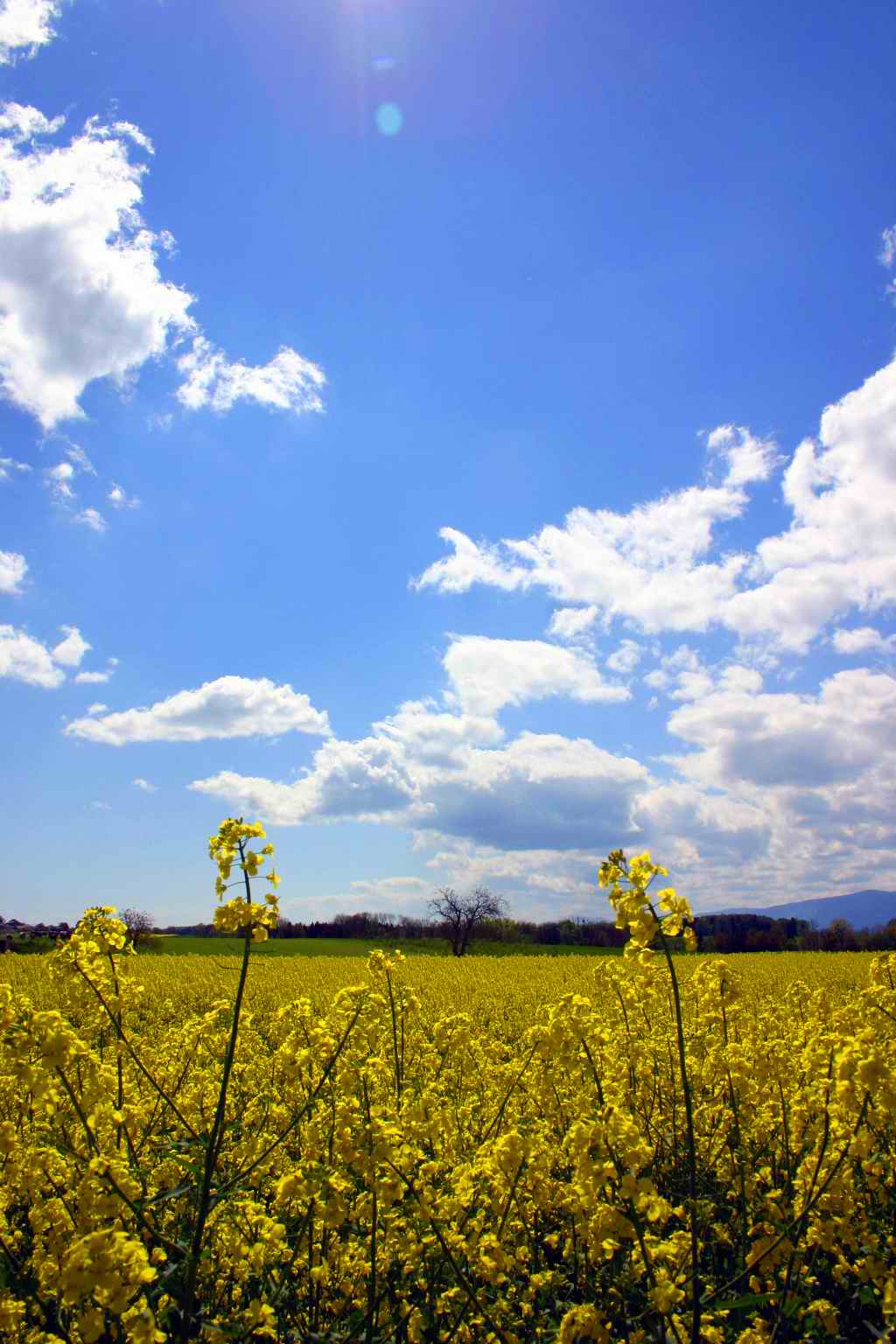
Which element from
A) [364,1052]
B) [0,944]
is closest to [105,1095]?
[364,1052]

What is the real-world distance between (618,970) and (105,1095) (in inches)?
145

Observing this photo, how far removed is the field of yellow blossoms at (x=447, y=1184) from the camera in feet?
11.5

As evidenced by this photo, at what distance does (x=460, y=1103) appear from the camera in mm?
6977

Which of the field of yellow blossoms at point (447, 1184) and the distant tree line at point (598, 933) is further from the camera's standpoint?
the distant tree line at point (598, 933)

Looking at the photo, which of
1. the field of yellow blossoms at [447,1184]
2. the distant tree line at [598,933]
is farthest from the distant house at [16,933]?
the field of yellow blossoms at [447,1184]

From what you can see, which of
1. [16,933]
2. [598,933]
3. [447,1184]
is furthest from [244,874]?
[598,933]

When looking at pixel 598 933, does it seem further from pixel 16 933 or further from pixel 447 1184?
pixel 447 1184

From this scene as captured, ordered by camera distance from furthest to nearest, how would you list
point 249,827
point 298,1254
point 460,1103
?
point 460,1103
point 298,1254
point 249,827

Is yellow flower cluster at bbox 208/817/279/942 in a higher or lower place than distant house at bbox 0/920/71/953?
higher

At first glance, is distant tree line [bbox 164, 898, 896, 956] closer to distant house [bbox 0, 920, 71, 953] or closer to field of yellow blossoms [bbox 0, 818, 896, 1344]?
distant house [bbox 0, 920, 71, 953]

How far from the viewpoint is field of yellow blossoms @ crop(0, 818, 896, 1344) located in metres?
3.50

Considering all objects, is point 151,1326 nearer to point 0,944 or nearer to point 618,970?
point 618,970

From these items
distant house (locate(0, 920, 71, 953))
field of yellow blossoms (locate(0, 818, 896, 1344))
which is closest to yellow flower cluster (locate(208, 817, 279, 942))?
field of yellow blossoms (locate(0, 818, 896, 1344))

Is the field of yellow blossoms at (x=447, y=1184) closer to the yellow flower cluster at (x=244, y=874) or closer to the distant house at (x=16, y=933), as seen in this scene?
the yellow flower cluster at (x=244, y=874)
